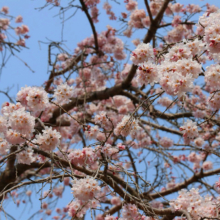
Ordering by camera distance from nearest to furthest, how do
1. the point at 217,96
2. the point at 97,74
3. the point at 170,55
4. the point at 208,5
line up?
1. the point at 170,55
2. the point at 217,96
3. the point at 208,5
4. the point at 97,74

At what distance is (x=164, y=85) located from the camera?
1.80 meters

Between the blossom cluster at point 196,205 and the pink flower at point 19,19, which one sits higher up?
the pink flower at point 19,19

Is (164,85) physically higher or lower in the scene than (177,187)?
lower

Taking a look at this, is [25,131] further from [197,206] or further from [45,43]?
[45,43]

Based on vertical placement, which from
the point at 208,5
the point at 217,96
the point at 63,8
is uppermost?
the point at 208,5

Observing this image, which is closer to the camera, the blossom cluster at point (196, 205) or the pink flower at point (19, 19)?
the blossom cluster at point (196, 205)

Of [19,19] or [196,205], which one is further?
[19,19]

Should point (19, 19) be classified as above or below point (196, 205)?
above

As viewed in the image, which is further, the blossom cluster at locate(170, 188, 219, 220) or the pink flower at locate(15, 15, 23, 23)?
the pink flower at locate(15, 15, 23, 23)

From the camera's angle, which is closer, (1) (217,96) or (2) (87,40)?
(1) (217,96)

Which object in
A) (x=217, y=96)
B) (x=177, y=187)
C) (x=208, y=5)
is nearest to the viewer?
(x=217, y=96)

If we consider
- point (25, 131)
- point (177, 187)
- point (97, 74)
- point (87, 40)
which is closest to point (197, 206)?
point (25, 131)

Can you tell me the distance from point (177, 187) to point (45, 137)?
292cm

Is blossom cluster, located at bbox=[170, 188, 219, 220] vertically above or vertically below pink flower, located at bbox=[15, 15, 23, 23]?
below
